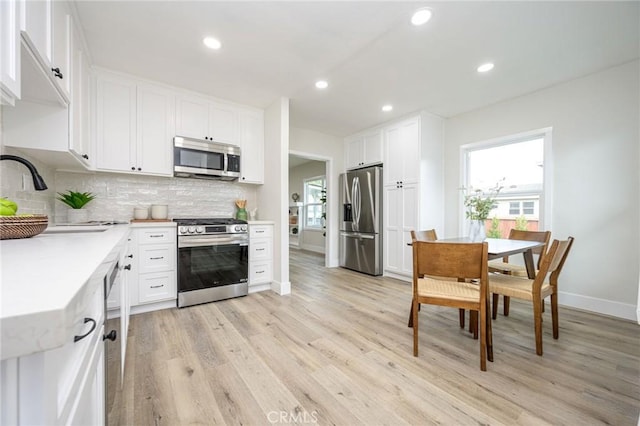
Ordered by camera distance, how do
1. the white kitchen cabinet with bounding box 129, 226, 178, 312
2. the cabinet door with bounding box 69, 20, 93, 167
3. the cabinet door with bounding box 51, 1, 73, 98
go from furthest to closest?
the white kitchen cabinet with bounding box 129, 226, 178, 312 < the cabinet door with bounding box 69, 20, 93, 167 < the cabinet door with bounding box 51, 1, 73, 98

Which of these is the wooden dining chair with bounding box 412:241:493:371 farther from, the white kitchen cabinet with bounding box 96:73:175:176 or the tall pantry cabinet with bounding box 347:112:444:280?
the white kitchen cabinet with bounding box 96:73:175:176

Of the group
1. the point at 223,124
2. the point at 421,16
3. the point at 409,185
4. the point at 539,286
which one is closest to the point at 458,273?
the point at 539,286

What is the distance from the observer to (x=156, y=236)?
2.68 meters

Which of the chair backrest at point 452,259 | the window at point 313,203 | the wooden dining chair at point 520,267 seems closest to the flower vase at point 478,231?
the wooden dining chair at point 520,267

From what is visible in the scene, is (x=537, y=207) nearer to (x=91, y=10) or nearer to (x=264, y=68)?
(x=264, y=68)

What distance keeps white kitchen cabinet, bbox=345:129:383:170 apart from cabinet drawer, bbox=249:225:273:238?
2.18 m

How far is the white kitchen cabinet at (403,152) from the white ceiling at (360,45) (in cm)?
61

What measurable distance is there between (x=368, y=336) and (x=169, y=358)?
1480 mm

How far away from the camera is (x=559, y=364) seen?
5.76 feet

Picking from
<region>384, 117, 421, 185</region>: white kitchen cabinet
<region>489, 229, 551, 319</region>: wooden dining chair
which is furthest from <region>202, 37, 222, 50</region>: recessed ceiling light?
<region>489, 229, 551, 319</region>: wooden dining chair

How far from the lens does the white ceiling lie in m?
1.92

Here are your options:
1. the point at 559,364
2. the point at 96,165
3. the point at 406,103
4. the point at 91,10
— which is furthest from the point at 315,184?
the point at 559,364

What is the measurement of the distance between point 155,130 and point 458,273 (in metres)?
3.31

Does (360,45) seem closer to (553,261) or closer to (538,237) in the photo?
(553,261)
